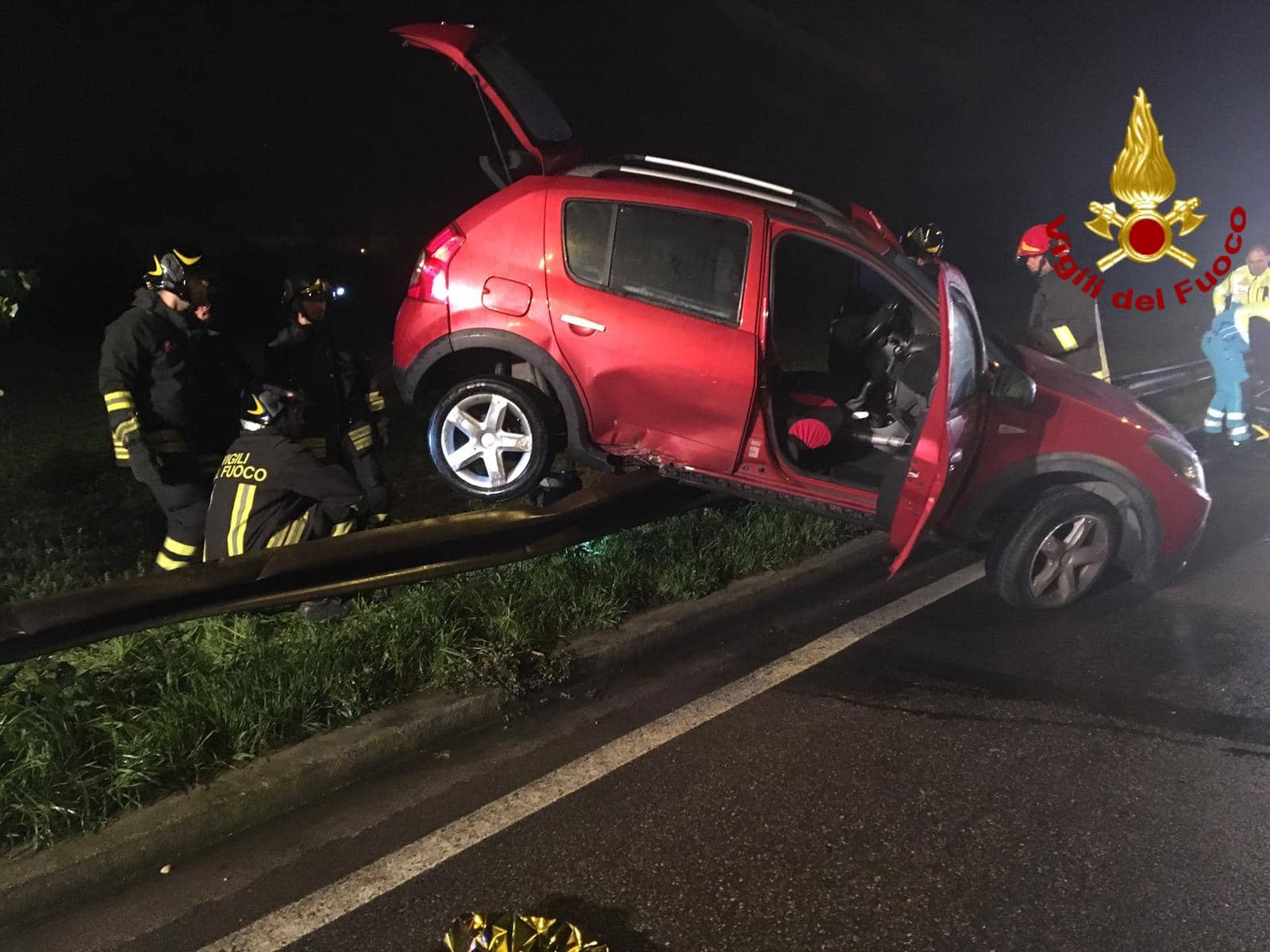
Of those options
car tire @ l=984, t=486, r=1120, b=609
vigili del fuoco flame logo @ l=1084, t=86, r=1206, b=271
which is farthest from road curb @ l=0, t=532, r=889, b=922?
vigili del fuoco flame logo @ l=1084, t=86, r=1206, b=271

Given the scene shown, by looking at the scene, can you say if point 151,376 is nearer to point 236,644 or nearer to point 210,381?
point 210,381

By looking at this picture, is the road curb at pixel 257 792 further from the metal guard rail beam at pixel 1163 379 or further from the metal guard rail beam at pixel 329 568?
the metal guard rail beam at pixel 1163 379

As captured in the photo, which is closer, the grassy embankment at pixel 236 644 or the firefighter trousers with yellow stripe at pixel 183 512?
the grassy embankment at pixel 236 644

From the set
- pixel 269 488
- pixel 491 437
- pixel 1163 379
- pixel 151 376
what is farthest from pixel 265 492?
pixel 1163 379

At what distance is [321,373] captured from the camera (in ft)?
15.0

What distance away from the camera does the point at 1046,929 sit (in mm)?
2525

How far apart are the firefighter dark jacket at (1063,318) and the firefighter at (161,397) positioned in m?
5.37

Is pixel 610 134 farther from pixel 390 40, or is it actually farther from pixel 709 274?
pixel 709 274

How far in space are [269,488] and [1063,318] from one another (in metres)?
5.35

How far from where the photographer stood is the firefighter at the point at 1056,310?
6448 mm

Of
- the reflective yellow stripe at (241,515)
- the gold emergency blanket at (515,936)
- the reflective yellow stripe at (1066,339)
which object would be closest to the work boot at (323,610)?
the reflective yellow stripe at (241,515)

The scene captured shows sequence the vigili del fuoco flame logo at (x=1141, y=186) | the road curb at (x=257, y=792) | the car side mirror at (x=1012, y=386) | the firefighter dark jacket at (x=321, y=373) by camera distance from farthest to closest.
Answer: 1. the vigili del fuoco flame logo at (x=1141, y=186)
2. the firefighter dark jacket at (x=321, y=373)
3. the car side mirror at (x=1012, y=386)
4. the road curb at (x=257, y=792)

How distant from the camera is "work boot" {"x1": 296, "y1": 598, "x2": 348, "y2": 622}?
3.91 meters

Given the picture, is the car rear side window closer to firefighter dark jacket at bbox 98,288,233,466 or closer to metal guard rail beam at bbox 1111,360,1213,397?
firefighter dark jacket at bbox 98,288,233,466
